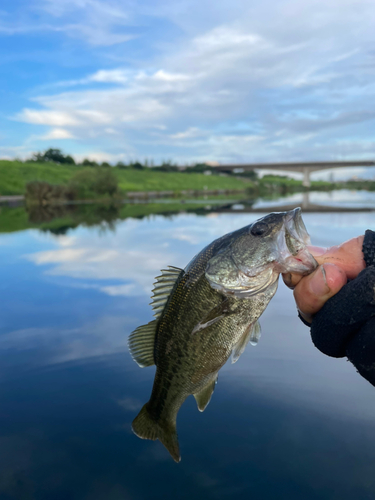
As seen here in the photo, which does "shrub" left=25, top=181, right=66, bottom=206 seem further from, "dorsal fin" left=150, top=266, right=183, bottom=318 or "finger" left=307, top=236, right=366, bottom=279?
"finger" left=307, top=236, right=366, bottom=279

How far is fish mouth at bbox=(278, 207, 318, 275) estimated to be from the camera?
9.65ft

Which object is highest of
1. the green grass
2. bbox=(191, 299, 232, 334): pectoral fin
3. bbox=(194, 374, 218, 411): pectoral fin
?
the green grass

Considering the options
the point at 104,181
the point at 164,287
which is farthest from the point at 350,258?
the point at 104,181

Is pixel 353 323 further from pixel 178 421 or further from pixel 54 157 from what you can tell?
pixel 54 157

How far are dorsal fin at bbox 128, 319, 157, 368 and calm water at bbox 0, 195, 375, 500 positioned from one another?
7.96ft

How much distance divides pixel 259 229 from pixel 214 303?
2.20ft

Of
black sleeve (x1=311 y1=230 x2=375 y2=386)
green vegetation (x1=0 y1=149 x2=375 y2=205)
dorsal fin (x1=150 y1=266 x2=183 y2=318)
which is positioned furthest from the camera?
green vegetation (x1=0 y1=149 x2=375 y2=205)

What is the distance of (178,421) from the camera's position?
6145 mm

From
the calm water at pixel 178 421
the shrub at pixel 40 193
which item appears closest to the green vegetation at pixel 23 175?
the shrub at pixel 40 193

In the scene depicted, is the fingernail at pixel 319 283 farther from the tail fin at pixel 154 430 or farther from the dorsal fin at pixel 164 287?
the tail fin at pixel 154 430

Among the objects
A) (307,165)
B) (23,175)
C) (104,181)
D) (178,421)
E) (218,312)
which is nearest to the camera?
(218,312)

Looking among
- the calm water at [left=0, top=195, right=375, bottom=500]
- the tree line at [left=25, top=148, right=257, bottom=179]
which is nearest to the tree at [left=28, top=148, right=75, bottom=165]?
the tree line at [left=25, top=148, right=257, bottom=179]

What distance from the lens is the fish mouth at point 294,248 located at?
2.94 metres

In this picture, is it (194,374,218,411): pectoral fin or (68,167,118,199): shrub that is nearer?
(194,374,218,411): pectoral fin
